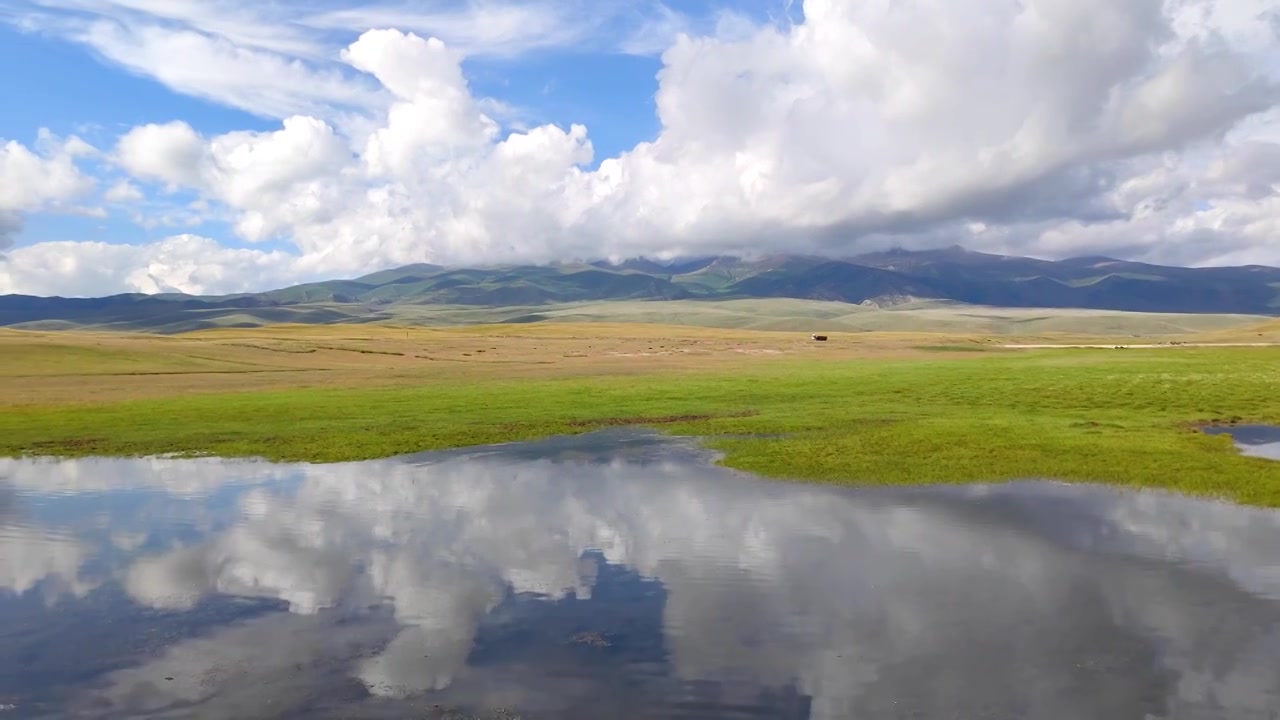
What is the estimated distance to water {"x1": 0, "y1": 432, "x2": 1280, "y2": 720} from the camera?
1403 cm

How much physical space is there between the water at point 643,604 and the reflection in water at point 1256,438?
12.5m

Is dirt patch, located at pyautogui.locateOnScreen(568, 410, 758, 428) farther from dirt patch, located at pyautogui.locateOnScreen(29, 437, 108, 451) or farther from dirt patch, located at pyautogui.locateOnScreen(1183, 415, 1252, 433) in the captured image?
dirt patch, located at pyautogui.locateOnScreen(29, 437, 108, 451)

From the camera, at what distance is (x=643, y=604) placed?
18297 mm

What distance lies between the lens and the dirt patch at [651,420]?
48.9 m

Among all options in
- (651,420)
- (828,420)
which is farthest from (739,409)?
(828,420)

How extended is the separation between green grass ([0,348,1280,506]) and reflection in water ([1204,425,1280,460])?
1.48 m

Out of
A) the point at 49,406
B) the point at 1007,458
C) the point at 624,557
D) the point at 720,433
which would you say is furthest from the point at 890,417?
the point at 49,406

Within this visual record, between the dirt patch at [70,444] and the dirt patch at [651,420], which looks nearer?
the dirt patch at [70,444]

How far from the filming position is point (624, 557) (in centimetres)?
2200

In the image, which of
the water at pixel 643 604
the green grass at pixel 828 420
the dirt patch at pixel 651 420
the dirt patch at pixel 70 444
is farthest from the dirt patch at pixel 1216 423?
the dirt patch at pixel 70 444

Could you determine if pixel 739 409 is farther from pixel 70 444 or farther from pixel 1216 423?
pixel 70 444

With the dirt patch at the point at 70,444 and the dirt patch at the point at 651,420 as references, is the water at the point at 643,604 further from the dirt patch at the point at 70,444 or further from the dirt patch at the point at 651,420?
the dirt patch at the point at 651,420

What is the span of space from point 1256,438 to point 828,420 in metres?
20.4

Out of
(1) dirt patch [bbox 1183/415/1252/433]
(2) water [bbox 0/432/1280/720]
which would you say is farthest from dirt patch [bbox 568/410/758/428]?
(1) dirt patch [bbox 1183/415/1252/433]
